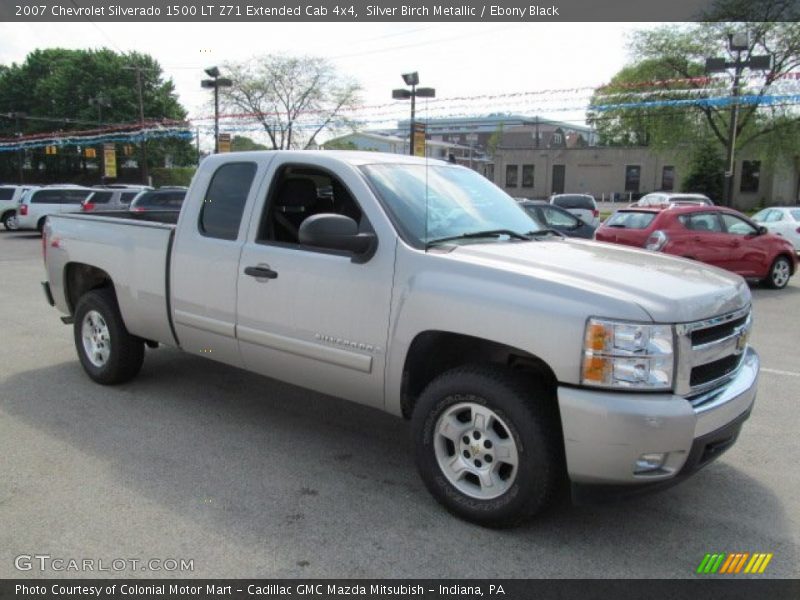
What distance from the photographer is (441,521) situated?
353 centimetres

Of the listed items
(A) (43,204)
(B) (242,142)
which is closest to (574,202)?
(A) (43,204)

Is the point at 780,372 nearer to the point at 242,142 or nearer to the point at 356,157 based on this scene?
the point at 356,157

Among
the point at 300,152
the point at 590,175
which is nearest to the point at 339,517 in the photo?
the point at 300,152

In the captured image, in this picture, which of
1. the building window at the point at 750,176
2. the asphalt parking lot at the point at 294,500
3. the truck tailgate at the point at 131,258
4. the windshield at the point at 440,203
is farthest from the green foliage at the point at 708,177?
the truck tailgate at the point at 131,258

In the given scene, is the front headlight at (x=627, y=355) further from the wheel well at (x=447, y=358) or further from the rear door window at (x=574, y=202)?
the rear door window at (x=574, y=202)

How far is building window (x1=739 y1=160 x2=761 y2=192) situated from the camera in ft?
168

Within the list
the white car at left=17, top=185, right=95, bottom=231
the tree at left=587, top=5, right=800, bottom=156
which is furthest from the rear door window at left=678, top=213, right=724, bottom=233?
the tree at left=587, top=5, right=800, bottom=156

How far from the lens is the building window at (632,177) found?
216 ft

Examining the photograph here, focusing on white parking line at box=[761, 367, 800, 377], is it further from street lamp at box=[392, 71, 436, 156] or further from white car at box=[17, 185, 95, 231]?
white car at box=[17, 185, 95, 231]

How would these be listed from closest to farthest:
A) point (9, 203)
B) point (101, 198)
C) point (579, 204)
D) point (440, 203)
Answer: point (440, 203), point (101, 198), point (579, 204), point (9, 203)

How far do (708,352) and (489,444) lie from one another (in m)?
1.15

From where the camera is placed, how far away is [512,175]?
2741 inches

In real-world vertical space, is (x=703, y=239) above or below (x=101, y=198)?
below

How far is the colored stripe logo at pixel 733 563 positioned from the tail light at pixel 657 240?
904 cm
